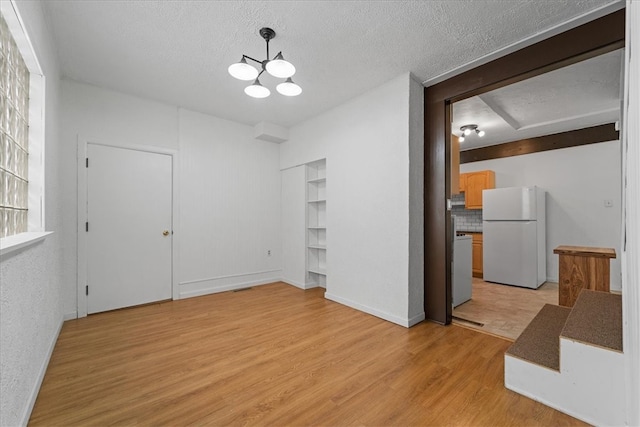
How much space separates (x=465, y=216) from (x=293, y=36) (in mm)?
5550

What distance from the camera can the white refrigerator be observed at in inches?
185

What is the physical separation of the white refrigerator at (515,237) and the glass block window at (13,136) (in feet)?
20.1

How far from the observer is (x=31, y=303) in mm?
1696

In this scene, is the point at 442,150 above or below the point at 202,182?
above

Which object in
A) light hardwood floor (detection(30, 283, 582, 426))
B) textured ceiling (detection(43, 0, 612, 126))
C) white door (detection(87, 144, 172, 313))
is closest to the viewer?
light hardwood floor (detection(30, 283, 582, 426))

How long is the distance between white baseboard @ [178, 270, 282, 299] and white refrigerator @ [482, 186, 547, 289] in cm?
399

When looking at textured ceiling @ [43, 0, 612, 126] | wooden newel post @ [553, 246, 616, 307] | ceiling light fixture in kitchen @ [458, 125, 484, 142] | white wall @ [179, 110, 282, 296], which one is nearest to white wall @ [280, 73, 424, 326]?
textured ceiling @ [43, 0, 612, 126]

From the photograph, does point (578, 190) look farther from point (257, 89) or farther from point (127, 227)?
point (127, 227)

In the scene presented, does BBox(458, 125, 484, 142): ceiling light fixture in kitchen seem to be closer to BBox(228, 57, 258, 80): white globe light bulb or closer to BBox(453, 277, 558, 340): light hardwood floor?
BBox(453, 277, 558, 340): light hardwood floor

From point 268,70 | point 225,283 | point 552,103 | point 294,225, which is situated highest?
point 552,103

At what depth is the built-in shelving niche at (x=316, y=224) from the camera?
4578 mm

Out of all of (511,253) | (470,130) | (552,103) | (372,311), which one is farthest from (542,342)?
(470,130)

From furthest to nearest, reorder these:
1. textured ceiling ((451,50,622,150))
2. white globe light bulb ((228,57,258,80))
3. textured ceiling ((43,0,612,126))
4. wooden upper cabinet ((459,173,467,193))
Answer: wooden upper cabinet ((459,173,467,193)) → textured ceiling ((451,50,622,150)) → white globe light bulb ((228,57,258,80)) → textured ceiling ((43,0,612,126))

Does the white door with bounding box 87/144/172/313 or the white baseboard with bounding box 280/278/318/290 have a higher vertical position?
the white door with bounding box 87/144/172/313
